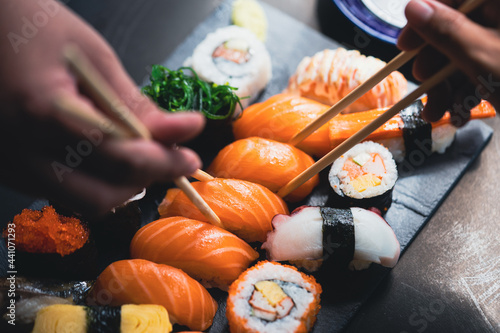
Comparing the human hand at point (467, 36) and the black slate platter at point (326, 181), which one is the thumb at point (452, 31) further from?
the black slate platter at point (326, 181)

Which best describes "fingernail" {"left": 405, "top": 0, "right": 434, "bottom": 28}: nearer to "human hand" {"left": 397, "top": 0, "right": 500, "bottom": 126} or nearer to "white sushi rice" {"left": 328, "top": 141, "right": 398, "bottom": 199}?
"human hand" {"left": 397, "top": 0, "right": 500, "bottom": 126}

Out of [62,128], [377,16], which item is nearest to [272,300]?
[62,128]

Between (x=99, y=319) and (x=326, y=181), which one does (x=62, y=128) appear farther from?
(x=326, y=181)

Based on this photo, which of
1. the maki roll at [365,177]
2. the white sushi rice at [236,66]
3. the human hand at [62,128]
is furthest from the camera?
the white sushi rice at [236,66]

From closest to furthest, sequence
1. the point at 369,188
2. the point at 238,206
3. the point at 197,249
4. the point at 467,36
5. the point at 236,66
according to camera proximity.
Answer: the point at 467,36, the point at 197,249, the point at 238,206, the point at 369,188, the point at 236,66

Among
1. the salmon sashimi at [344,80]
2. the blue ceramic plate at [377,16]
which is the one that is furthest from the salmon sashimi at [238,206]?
the blue ceramic plate at [377,16]

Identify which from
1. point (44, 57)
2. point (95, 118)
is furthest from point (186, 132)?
point (44, 57)

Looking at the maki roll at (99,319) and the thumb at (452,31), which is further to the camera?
the maki roll at (99,319)
